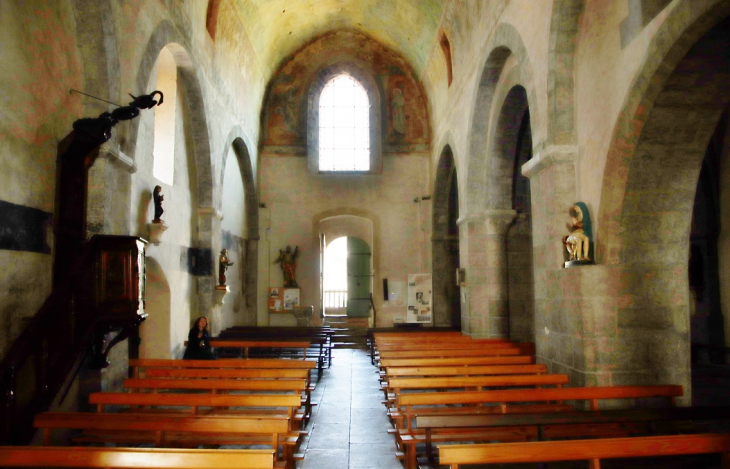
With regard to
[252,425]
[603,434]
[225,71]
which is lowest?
[603,434]

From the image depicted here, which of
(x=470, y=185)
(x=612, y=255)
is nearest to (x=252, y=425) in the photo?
(x=612, y=255)

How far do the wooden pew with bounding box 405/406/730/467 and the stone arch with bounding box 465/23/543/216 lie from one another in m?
4.89

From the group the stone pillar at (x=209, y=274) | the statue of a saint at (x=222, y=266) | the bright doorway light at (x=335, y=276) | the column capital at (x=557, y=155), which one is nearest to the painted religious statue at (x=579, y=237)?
the column capital at (x=557, y=155)

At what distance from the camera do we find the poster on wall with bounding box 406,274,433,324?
52.9 feet

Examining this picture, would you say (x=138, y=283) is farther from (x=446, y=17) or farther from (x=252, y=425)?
(x=446, y=17)

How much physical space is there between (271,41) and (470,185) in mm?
7818

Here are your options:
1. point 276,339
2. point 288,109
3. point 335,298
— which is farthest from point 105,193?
point 335,298

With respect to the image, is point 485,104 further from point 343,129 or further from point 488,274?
point 343,129

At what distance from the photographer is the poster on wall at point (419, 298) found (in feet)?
52.9

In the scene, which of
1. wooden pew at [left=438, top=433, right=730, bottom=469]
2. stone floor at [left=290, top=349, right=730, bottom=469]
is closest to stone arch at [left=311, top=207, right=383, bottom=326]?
stone floor at [left=290, top=349, right=730, bottom=469]

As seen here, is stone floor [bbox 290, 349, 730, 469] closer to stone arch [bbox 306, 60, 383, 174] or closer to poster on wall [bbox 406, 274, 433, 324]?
poster on wall [bbox 406, 274, 433, 324]

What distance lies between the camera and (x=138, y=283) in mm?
6074

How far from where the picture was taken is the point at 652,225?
655 cm

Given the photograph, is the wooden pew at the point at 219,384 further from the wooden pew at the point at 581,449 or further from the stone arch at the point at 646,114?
the stone arch at the point at 646,114
